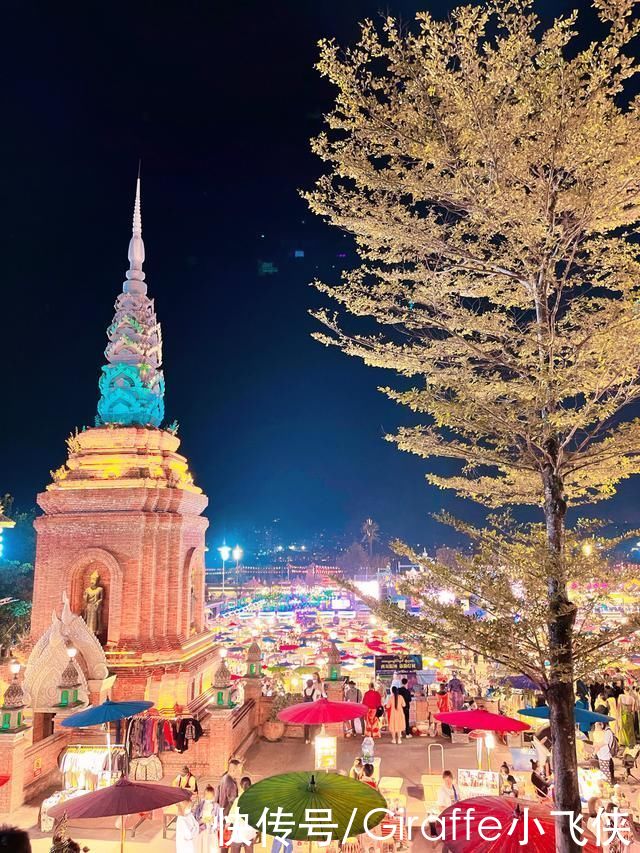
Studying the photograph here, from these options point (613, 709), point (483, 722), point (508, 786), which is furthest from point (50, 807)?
point (613, 709)

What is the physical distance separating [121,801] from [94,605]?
39.0ft

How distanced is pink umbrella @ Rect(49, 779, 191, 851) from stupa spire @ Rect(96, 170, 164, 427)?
14.6 m

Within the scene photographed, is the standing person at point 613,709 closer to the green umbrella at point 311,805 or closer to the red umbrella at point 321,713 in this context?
the red umbrella at point 321,713

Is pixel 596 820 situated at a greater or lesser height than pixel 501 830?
lesser

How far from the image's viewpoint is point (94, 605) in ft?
61.5

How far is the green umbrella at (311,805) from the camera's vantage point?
6883 mm

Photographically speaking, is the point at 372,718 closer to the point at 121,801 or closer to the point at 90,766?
the point at 90,766

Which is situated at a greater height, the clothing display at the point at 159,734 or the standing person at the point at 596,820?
the clothing display at the point at 159,734

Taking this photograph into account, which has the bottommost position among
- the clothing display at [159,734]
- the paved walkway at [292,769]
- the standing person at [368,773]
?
the paved walkway at [292,769]

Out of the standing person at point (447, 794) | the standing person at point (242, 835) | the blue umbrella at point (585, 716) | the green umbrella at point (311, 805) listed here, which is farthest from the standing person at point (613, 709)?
the green umbrella at point (311, 805)

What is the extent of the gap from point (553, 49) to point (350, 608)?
67.7 meters

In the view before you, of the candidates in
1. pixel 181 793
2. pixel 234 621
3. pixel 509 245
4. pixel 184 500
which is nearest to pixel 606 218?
pixel 509 245

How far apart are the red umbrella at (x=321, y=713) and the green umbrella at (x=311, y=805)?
14.4 feet

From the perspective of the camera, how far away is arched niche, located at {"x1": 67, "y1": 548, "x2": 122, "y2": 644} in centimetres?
1859
